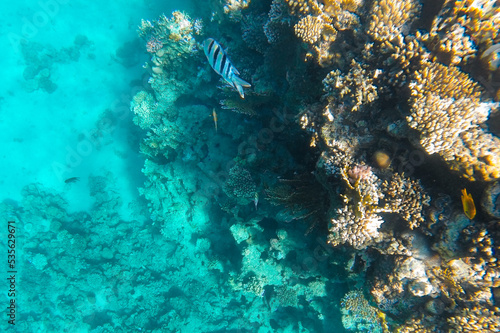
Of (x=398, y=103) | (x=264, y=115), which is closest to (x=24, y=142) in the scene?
(x=264, y=115)

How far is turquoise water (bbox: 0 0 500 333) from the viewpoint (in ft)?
9.35

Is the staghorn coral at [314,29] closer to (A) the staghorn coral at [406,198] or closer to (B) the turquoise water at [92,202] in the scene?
(A) the staghorn coral at [406,198]

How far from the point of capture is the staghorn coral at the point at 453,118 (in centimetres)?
246

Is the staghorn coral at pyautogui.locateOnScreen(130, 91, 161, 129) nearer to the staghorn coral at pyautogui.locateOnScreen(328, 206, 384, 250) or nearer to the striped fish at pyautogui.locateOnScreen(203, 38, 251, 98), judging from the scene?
the striped fish at pyautogui.locateOnScreen(203, 38, 251, 98)

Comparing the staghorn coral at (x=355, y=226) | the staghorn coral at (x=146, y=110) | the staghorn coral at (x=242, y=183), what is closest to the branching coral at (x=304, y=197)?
the staghorn coral at (x=355, y=226)

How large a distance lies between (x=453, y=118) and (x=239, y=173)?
3.50 m

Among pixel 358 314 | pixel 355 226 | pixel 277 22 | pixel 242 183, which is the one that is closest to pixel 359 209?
pixel 355 226

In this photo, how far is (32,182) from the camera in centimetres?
1381

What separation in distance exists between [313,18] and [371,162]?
2065mm

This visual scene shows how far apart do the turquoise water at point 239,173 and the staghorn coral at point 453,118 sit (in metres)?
0.02

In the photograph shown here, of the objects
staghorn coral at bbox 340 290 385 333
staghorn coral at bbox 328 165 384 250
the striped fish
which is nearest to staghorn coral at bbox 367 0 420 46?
staghorn coral at bbox 328 165 384 250

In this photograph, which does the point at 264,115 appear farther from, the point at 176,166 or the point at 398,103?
the point at 176,166

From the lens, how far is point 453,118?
98.4 inches

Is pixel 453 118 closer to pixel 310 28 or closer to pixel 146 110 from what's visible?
pixel 310 28
